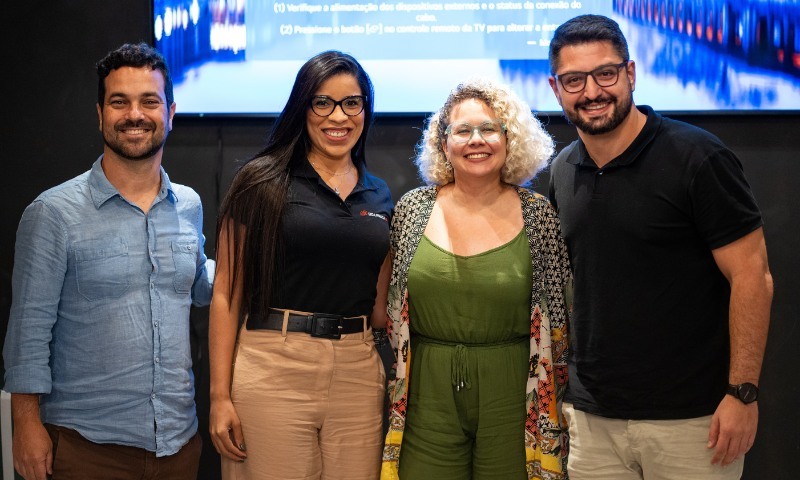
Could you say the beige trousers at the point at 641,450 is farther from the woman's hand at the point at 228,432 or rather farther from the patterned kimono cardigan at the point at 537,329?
the woman's hand at the point at 228,432

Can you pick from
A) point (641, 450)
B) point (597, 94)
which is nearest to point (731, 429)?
point (641, 450)

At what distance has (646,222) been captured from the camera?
2141 mm

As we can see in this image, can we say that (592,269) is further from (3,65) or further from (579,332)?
(3,65)

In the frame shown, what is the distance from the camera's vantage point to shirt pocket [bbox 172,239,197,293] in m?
2.30

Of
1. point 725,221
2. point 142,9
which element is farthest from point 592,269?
point 142,9

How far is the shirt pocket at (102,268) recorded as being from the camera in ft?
7.11

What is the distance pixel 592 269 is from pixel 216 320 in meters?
1.11

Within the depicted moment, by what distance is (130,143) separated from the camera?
2244 millimetres

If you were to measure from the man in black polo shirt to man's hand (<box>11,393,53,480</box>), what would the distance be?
4.99 ft

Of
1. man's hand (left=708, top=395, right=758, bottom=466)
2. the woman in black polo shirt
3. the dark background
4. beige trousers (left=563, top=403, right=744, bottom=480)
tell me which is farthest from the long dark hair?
man's hand (left=708, top=395, right=758, bottom=466)

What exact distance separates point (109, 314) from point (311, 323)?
572 millimetres

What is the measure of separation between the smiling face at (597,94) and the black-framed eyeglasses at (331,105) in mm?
633

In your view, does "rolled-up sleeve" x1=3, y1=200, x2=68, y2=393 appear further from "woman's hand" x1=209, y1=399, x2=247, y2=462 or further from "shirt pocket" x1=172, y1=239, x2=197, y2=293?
"woman's hand" x1=209, y1=399, x2=247, y2=462

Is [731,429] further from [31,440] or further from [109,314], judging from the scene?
[31,440]
